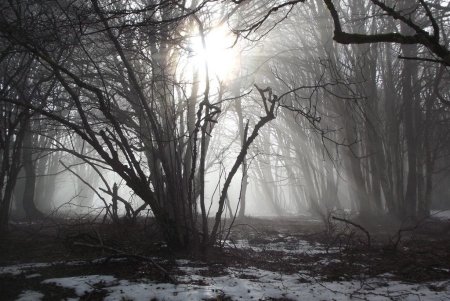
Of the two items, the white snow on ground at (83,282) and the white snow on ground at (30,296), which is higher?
the white snow on ground at (83,282)

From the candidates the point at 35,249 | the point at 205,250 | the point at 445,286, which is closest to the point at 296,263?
the point at 205,250

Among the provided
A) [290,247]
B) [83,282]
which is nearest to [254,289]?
[83,282]

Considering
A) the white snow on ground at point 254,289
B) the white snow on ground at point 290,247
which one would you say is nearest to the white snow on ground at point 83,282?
the white snow on ground at point 254,289

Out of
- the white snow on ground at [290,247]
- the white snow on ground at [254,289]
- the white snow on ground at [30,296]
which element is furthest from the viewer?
the white snow on ground at [290,247]

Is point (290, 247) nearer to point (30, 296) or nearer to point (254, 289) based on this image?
point (254, 289)

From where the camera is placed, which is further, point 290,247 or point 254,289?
point 290,247

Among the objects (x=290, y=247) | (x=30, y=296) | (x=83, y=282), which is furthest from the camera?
(x=290, y=247)

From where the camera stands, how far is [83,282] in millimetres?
3539

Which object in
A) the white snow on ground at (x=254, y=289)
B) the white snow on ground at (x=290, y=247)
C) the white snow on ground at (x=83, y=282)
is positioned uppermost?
the white snow on ground at (x=290, y=247)

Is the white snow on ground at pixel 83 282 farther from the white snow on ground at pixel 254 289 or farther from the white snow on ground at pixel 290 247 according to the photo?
the white snow on ground at pixel 290 247

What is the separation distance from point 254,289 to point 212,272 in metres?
0.72

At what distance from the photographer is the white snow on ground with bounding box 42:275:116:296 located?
11.1 ft

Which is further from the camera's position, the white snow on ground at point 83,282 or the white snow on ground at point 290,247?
the white snow on ground at point 290,247

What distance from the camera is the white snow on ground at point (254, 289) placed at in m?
3.33
